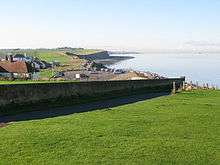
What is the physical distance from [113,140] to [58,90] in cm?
1483

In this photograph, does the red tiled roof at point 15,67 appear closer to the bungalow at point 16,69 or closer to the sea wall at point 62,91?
the bungalow at point 16,69

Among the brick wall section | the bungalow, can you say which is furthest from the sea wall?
the bungalow

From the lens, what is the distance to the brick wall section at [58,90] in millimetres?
26031

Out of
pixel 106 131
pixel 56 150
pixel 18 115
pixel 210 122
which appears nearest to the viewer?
pixel 56 150

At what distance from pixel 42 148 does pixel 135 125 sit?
588 cm

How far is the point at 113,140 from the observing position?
53.6 ft

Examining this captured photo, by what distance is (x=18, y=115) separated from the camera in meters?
25.1

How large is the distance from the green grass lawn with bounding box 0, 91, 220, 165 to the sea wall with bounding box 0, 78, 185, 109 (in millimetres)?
4900

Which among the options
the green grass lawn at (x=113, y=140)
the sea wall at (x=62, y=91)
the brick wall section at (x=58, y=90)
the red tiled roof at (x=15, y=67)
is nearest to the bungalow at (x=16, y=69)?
the red tiled roof at (x=15, y=67)

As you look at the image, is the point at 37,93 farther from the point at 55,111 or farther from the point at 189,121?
the point at 189,121

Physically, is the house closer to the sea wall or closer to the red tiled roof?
the red tiled roof

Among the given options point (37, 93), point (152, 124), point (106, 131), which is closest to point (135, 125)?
point (152, 124)

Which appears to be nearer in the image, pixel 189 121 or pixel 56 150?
pixel 56 150

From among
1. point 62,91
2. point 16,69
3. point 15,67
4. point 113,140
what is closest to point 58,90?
point 62,91
